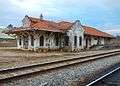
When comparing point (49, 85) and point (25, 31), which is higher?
point (25, 31)

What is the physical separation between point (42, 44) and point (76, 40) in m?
7.45

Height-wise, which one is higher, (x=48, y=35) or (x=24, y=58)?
(x=48, y=35)

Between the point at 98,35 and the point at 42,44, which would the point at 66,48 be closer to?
the point at 42,44

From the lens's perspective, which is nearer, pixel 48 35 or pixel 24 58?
pixel 24 58

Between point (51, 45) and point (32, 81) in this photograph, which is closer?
point (32, 81)

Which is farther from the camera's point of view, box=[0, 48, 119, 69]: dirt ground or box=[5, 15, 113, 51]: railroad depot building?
box=[5, 15, 113, 51]: railroad depot building

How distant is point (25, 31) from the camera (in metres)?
38.8

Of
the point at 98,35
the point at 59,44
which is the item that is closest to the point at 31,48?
the point at 59,44

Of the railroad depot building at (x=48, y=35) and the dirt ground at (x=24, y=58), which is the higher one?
the railroad depot building at (x=48, y=35)

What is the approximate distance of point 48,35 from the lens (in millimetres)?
40281

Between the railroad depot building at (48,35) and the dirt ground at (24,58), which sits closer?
the dirt ground at (24,58)

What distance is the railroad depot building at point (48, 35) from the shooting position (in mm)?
38594

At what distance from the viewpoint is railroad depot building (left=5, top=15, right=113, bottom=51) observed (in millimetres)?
38594

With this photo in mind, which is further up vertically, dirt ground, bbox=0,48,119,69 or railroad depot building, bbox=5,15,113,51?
railroad depot building, bbox=5,15,113,51
